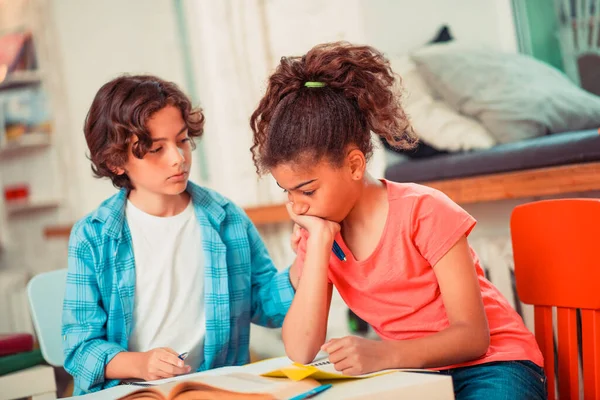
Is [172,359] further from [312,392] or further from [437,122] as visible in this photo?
[437,122]

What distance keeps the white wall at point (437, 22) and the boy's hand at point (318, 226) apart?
1550 mm

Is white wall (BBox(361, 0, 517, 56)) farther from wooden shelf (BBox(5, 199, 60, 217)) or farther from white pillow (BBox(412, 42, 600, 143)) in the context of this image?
wooden shelf (BBox(5, 199, 60, 217))

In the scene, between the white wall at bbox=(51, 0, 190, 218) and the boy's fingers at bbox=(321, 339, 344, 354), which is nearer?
the boy's fingers at bbox=(321, 339, 344, 354)

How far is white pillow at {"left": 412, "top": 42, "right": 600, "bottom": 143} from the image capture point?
226 centimetres

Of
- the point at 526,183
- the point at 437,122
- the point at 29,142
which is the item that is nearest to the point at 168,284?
the point at 526,183

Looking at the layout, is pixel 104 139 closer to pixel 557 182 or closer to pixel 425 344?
pixel 425 344

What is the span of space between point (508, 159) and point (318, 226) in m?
1.01

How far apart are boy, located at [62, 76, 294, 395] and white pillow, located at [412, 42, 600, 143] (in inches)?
39.5

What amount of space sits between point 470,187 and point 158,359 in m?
1.15

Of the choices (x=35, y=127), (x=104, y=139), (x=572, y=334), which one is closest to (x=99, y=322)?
(x=104, y=139)

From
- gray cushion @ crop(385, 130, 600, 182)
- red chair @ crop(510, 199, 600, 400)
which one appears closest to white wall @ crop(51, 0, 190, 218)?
gray cushion @ crop(385, 130, 600, 182)

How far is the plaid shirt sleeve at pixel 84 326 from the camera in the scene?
145 centimetres

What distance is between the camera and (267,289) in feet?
5.42

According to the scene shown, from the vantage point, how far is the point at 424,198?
4.12 ft
